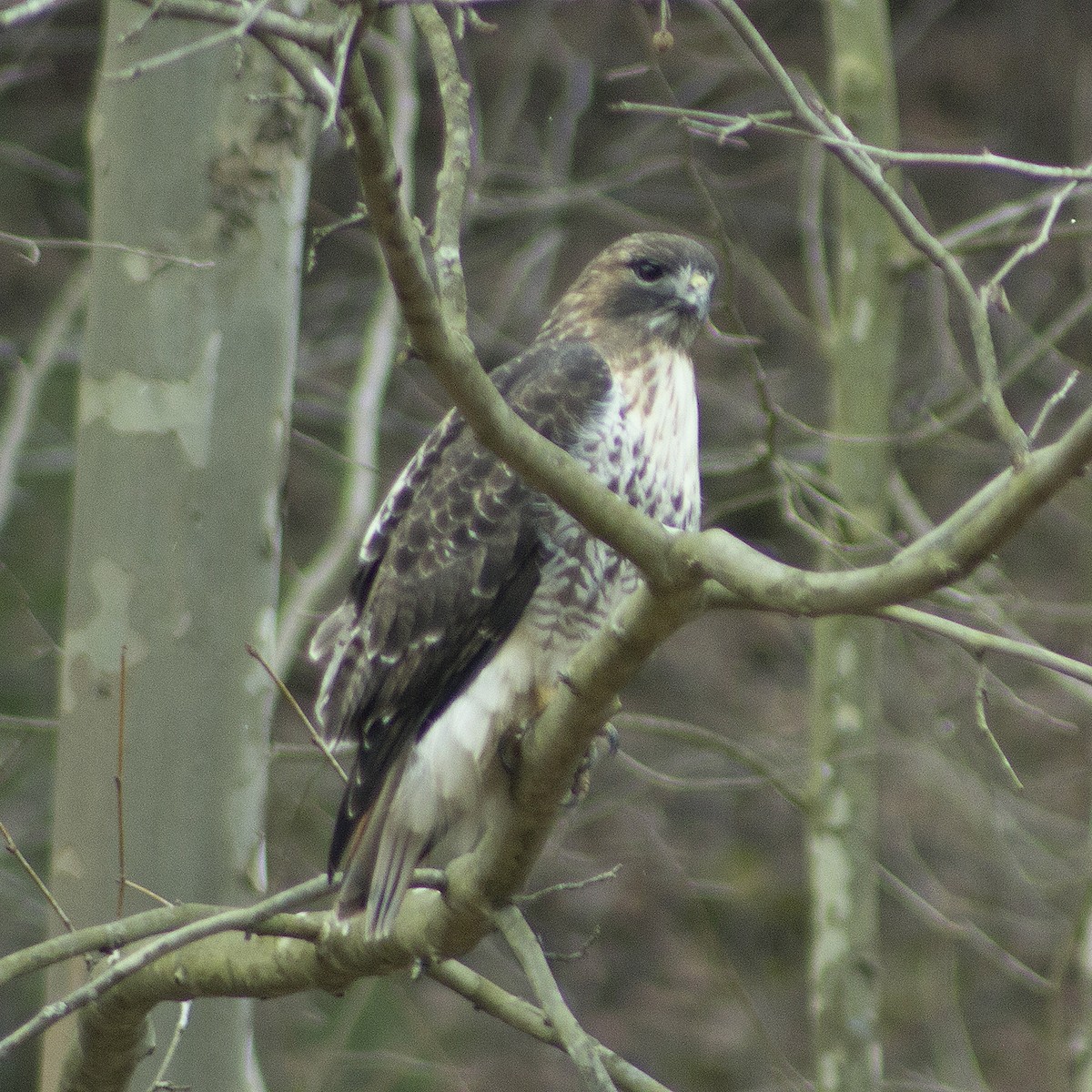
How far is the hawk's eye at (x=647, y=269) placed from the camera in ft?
10.7

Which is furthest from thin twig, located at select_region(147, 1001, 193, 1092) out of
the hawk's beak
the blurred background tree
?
the blurred background tree

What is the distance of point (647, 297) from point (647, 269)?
0.08m

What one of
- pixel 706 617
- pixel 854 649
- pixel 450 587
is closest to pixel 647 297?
pixel 450 587

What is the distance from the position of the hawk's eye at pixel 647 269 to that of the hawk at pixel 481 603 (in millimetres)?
352

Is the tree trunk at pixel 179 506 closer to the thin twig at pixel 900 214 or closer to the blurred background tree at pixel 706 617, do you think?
the thin twig at pixel 900 214

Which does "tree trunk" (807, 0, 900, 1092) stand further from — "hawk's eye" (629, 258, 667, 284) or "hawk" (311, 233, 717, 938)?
"hawk" (311, 233, 717, 938)

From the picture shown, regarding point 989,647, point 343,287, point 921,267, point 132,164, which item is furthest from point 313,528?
point 989,647

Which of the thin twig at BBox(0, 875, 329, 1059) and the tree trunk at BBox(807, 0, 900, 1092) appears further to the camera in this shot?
the tree trunk at BBox(807, 0, 900, 1092)

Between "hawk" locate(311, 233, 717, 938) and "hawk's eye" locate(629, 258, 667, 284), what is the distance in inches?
13.9

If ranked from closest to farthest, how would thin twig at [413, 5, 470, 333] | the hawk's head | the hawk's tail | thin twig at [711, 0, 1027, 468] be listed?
1. thin twig at [711, 0, 1027, 468]
2. thin twig at [413, 5, 470, 333]
3. the hawk's tail
4. the hawk's head

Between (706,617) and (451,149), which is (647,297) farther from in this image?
(706,617)

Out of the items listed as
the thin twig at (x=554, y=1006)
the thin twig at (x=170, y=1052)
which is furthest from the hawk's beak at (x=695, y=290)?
the thin twig at (x=170, y=1052)

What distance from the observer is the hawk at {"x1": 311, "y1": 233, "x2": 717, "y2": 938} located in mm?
2842

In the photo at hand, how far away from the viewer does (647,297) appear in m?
3.24
